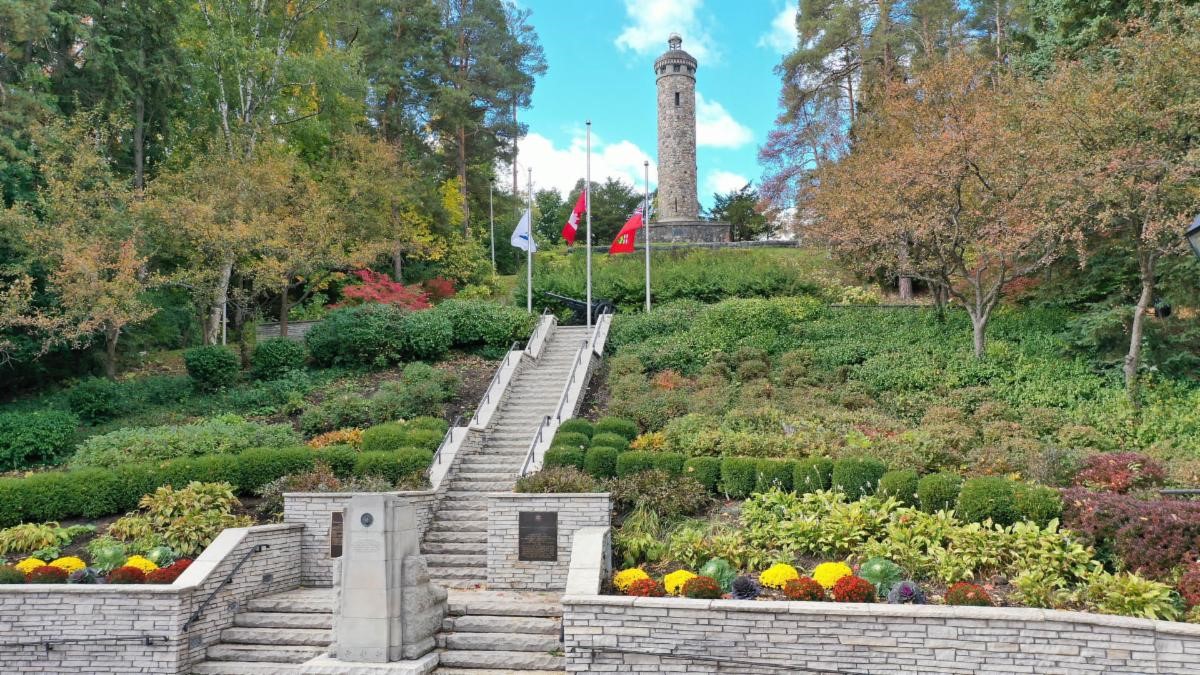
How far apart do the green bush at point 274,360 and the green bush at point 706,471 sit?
1147cm

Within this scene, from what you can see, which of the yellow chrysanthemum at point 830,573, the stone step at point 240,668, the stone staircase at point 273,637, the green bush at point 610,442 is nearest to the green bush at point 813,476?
the yellow chrysanthemum at point 830,573

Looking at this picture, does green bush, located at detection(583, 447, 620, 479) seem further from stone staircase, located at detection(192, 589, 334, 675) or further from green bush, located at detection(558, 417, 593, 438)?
stone staircase, located at detection(192, 589, 334, 675)

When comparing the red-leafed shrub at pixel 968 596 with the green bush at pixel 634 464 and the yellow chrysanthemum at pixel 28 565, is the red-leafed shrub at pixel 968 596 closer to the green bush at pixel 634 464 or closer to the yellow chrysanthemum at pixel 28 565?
the green bush at pixel 634 464

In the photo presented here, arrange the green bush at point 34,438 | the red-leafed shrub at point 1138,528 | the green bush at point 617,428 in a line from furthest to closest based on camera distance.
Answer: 1. the green bush at point 34,438
2. the green bush at point 617,428
3. the red-leafed shrub at point 1138,528

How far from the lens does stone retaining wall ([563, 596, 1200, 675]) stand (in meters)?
6.85

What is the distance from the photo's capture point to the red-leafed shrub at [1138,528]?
7926 millimetres

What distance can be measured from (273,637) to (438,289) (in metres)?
23.2

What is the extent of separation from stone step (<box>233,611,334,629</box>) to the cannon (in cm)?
1600

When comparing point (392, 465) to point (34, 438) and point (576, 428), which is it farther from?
point (34, 438)

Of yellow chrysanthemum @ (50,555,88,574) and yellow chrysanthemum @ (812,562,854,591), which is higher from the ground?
yellow chrysanthemum @ (812,562,854,591)

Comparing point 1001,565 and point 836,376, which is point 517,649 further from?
point 836,376

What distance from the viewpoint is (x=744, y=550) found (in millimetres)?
9359

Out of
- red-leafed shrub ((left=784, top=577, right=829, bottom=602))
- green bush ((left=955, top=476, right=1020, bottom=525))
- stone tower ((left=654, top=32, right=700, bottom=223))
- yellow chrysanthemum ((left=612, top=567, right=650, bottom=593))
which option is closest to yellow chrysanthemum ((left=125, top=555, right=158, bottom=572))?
yellow chrysanthemum ((left=612, top=567, right=650, bottom=593))

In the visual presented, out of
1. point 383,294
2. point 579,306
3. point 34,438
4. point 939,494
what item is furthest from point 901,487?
point 383,294
